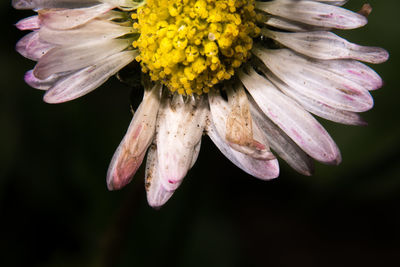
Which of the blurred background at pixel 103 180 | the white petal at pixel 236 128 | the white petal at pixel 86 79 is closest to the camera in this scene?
the white petal at pixel 236 128

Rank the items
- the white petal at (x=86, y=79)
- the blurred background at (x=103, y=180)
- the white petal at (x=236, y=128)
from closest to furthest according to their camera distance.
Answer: the white petal at (x=236, y=128) → the white petal at (x=86, y=79) → the blurred background at (x=103, y=180)

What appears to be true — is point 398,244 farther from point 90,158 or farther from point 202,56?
point 202,56

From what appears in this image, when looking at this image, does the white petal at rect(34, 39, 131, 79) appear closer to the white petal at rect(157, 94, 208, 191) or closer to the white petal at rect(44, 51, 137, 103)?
the white petal at rect(44, 51, 137, 103)

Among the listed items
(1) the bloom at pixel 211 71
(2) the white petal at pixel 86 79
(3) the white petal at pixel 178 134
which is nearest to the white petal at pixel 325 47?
(1) the bloom at pixel 211 71

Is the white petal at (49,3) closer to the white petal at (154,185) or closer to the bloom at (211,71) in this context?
the bloom at (211,71)

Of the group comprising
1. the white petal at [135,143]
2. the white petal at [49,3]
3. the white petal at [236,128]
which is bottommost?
the white petal at [135,143]

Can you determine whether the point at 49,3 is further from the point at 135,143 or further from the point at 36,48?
the point at 135,143

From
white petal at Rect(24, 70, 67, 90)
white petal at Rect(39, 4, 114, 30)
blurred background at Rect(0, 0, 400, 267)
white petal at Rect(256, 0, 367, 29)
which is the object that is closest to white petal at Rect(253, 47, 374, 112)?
white petal at Rect(256, 0, 367, 29)
